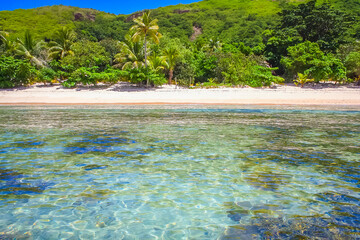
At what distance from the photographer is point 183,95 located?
96.9ft

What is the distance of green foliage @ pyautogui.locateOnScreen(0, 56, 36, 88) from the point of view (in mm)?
31647

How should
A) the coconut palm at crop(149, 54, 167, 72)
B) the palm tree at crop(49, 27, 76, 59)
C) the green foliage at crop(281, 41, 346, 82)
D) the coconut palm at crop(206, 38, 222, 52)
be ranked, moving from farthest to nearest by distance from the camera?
the coconut palm at crop(206, 38, 222, 52)
the palm tree at crop(49, 27, 76, 59)
the coconut palm at crop(149, 54, 167, 72)
the green foliage at crop(281, 41, 346, 82)

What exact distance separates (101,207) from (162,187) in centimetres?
134

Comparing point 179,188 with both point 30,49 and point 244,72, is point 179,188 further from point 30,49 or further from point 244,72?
point 30,49

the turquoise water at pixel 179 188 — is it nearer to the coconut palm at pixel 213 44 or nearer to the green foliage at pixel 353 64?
the green foliage at pixel 353 64

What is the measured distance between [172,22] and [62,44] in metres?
52.2

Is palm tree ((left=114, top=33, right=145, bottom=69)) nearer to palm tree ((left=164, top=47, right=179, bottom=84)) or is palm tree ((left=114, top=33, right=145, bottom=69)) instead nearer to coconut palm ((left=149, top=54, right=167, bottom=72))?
coconut palm ((left=149, top=54, right=167, bottom=72))

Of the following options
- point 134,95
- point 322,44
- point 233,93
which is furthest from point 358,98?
point 134,95

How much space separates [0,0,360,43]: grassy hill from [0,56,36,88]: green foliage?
2340cm

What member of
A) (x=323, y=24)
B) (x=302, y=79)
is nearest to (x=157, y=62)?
(x=302, y=79)

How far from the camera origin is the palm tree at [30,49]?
38.2 m

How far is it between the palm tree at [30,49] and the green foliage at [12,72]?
17.3 ft

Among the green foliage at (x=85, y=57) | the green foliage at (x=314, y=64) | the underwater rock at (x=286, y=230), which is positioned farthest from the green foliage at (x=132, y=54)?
the underwater rock at (x=286, y=230)

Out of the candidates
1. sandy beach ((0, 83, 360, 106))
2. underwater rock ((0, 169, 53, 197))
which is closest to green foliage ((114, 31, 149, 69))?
sandy beach ((0, 83, 360, 106))
